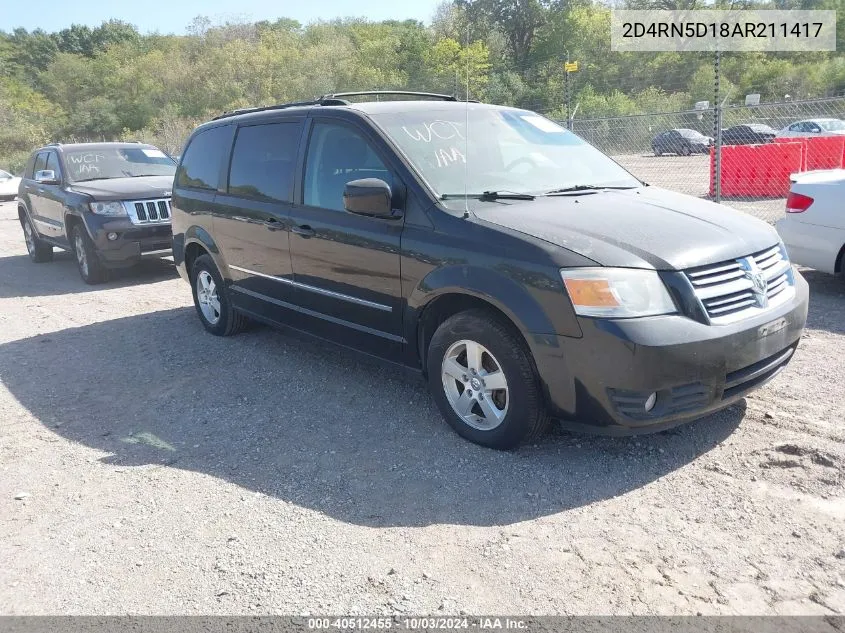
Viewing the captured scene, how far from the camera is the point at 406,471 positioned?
3.68m

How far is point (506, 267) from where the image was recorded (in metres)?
3.47

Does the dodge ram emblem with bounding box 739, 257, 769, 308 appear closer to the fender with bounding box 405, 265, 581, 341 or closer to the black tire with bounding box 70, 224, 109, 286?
the fender with bounding box 405, 265, 581, 341

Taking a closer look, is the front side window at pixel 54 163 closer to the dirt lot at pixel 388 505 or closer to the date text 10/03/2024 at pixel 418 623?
the dirt lot at pixel 388 505

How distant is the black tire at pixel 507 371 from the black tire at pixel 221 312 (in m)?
2.75

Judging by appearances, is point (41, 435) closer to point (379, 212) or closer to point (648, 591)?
point (379, 212)

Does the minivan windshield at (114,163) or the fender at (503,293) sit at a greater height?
the minivan windshield at (114,163)

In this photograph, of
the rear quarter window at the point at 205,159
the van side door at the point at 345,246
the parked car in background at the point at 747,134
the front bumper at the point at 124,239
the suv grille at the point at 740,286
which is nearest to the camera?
the suv grille at the point at 740,286

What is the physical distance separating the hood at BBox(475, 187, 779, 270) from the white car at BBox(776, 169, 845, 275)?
277 centimetres

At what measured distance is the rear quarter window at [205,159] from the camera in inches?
233

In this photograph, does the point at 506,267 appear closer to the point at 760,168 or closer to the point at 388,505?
the point at 388,505

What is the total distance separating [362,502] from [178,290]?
19.9 feet

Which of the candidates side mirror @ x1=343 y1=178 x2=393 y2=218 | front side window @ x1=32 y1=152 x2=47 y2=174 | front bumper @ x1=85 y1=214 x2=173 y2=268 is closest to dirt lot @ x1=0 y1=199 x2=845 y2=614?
side mirror @ x1=343 y1=178 x2=393 y2=218

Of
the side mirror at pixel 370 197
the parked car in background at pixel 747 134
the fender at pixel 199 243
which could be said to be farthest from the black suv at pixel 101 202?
the parked car in background at pixel 747 134

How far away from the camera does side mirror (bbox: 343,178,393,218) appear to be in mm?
3930
